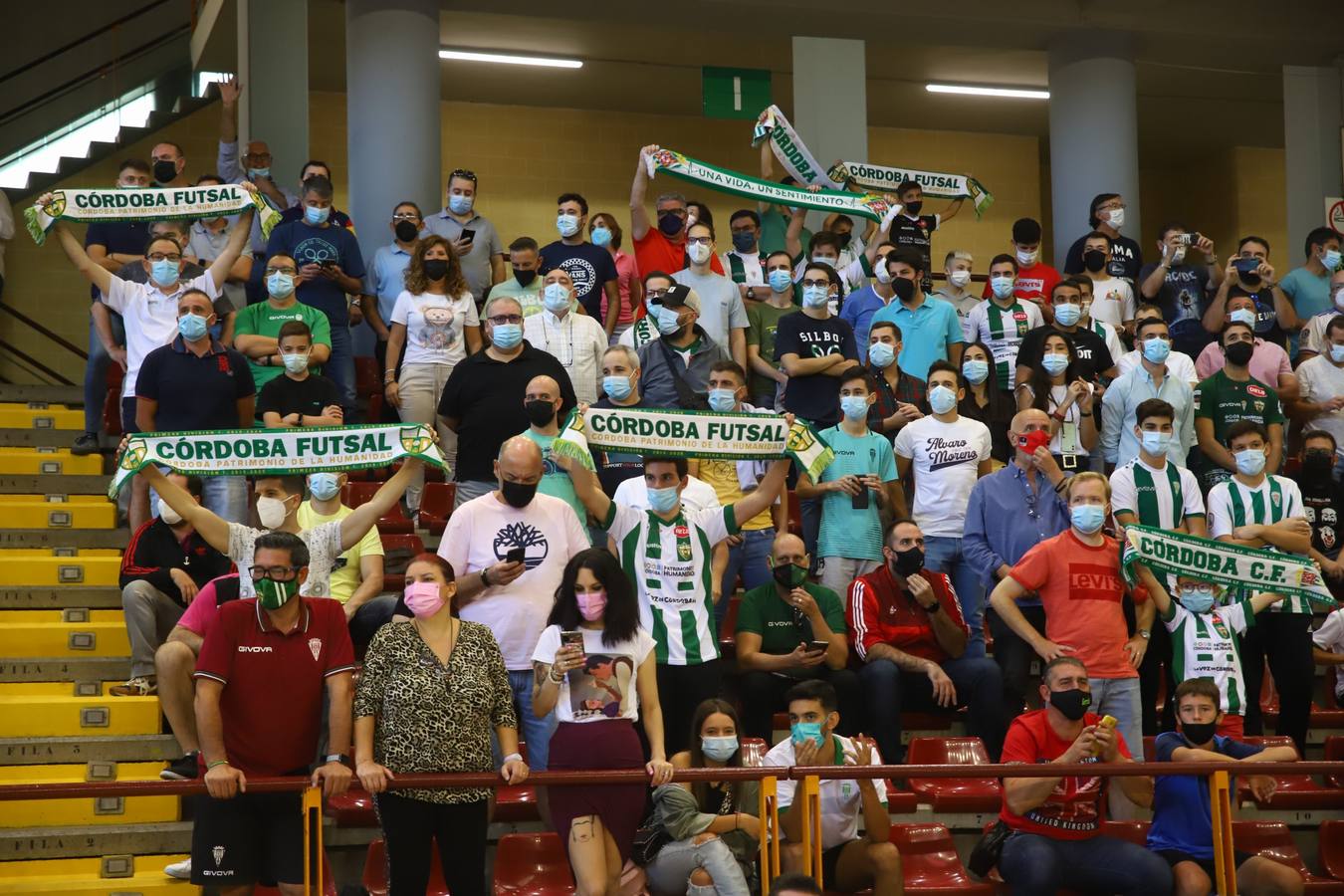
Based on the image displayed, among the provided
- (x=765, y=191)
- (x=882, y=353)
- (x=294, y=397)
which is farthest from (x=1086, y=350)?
(x=294, y=397)

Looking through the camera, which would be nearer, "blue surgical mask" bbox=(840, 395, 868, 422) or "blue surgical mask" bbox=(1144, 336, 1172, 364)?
"blue surgical mask" bbox=(840, 395, 868, 422)

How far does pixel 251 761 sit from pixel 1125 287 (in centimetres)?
824

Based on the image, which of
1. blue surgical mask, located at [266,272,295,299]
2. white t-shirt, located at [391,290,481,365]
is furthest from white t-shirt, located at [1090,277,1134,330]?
blue surgical mask, located at [266,272,295,299]

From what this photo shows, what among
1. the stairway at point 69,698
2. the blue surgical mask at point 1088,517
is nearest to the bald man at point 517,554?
the stairway at point 69,698

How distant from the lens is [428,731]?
6.28m

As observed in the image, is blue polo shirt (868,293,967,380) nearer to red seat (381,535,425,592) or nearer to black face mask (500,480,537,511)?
red seat (381,535,425,592)

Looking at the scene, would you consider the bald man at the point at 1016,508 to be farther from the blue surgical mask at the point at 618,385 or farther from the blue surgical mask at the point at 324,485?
the blue surgical mask at the point at 324,485

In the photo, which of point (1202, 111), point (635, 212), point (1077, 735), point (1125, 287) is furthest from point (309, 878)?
point (1202, 111)

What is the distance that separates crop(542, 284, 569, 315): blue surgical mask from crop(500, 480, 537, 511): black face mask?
293 centimetres

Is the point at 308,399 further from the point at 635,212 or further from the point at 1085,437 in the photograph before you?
the point at 1085,437

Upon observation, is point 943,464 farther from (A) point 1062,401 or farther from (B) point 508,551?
(B) point 508,551

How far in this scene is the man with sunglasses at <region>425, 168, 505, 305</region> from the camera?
38.8 ft

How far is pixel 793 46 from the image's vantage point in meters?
15.5

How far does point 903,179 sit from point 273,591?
8.73 m
